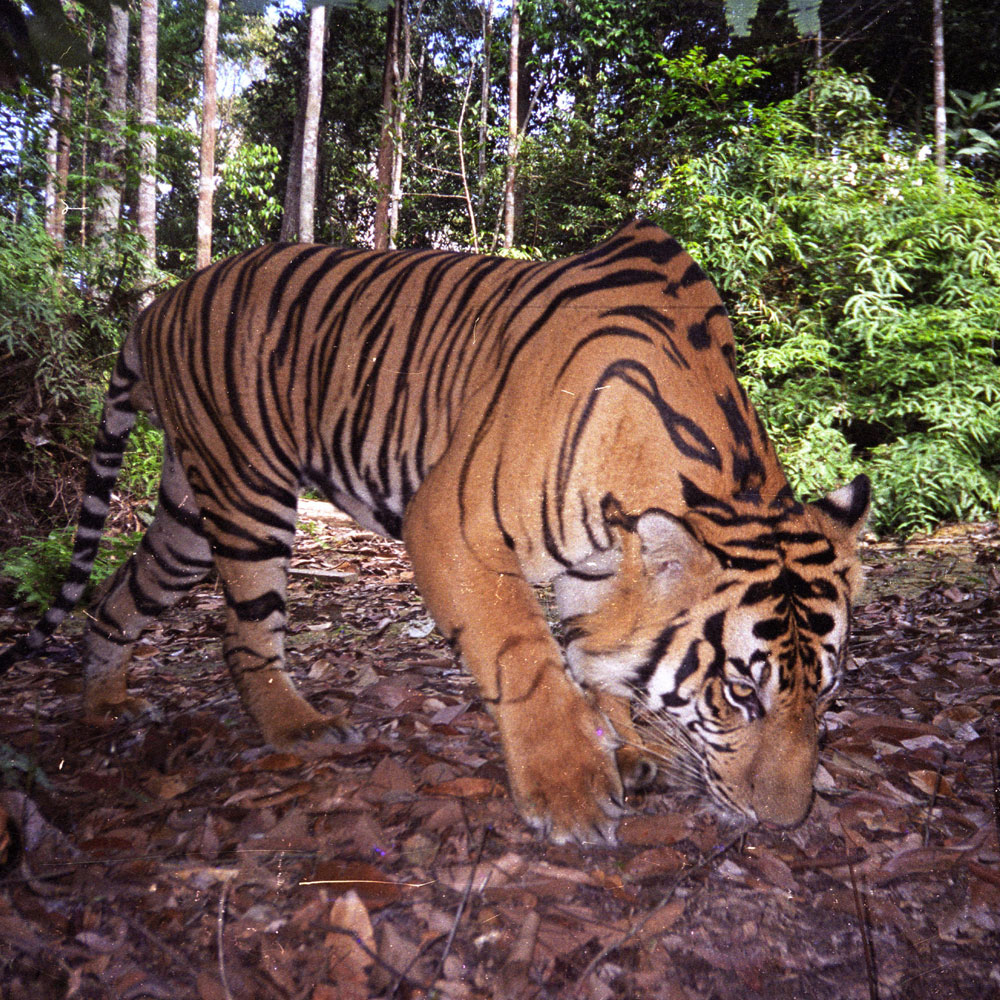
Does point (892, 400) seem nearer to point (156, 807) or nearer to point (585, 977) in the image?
point (585, 977)

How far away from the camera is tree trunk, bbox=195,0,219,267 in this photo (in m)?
1.79

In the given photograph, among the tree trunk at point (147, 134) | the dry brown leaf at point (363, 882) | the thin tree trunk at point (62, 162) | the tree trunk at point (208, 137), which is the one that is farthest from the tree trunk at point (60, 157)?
the dry brown leaf at point (363, 882)

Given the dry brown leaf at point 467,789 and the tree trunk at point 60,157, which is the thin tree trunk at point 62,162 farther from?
the dry brown leaf at point 467,789

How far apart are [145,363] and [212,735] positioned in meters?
1.23

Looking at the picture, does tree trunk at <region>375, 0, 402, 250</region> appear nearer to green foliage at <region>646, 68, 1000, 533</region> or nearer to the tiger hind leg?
green foliage at <region>646, 68, 1000, 533</region>

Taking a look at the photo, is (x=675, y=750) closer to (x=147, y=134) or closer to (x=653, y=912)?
(x=653, y=912)

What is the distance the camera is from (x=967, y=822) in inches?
60.5

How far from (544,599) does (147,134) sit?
209 cm

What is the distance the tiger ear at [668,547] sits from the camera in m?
1.46

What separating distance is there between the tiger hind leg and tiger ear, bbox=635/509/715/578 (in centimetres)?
161

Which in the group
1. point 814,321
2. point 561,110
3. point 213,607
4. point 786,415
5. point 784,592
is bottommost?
point 213,607

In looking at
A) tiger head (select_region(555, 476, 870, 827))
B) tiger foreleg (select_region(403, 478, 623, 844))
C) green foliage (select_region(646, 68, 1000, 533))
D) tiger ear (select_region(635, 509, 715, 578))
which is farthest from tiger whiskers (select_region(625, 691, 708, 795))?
green foliage (select_region(646, 68, 1000, 533))

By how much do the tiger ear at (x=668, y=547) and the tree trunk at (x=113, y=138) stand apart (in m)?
1.65

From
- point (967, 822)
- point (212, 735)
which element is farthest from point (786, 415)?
point (212, 735)
